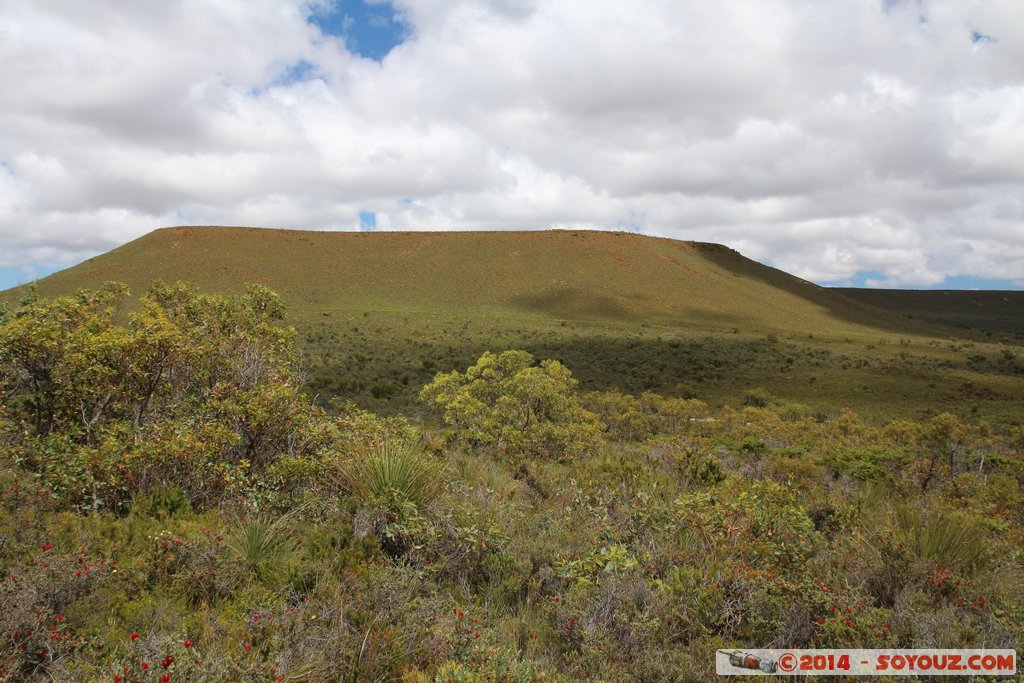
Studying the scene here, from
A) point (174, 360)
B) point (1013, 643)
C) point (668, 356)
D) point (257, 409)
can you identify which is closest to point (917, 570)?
point (1013, 643)

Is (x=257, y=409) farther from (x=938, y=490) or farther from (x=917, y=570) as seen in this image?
(x=938, y=490)

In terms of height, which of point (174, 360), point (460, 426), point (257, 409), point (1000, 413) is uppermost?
point (174, 360)

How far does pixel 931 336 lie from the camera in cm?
7175

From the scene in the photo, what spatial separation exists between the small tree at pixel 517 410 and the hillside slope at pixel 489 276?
4635 cm

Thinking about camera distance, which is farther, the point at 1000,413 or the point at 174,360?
the point at 1000,413

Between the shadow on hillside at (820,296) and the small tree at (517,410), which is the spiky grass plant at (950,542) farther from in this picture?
the shadow on hillside at (820,296)

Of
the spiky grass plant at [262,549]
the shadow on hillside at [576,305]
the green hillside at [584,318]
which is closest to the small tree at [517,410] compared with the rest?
the spiky grass plant at [262,549]

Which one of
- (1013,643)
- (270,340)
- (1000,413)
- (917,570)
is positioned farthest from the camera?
(1000,413)

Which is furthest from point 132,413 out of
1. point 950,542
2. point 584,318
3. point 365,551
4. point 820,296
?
point 820,296

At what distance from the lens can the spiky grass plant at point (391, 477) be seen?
19.8ft

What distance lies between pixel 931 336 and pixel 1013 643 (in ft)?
271

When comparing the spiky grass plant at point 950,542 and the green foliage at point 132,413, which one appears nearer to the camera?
the spiky grass plant at point 950,542

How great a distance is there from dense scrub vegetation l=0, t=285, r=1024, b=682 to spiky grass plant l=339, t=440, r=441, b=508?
0.09ft

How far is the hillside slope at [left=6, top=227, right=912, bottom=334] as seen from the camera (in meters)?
69.2
